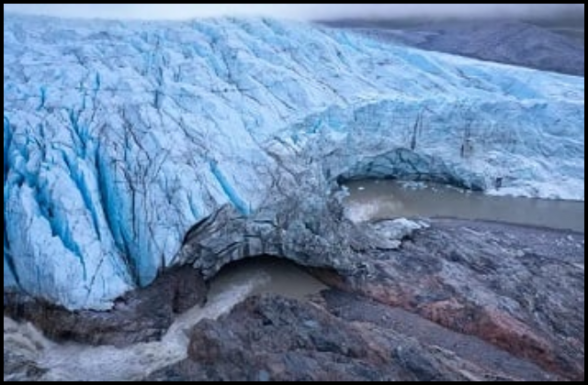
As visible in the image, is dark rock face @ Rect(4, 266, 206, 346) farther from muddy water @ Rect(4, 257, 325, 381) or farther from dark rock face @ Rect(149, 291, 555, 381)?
dark rock face @ Rect(149, 291, 555, 381)

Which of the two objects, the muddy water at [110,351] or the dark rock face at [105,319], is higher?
the dark rock face at [105,319]

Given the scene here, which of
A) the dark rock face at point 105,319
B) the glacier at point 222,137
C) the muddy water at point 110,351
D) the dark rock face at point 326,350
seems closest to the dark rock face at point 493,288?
the dark rock face at point 326,350

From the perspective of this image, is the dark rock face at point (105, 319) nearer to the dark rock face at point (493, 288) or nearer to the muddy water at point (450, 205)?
the dark rock face at point (493, 288)

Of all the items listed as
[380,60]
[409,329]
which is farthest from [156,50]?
[409,329]

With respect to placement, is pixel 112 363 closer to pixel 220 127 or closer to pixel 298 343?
pixel 298 343

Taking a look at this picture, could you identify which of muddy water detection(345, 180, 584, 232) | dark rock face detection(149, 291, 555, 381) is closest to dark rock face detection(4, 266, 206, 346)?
dark rock face detection(149, 291, 555, 381)

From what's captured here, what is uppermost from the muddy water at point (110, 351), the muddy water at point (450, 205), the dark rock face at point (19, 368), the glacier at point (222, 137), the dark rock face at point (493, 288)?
the glacier at point (222, 137)
